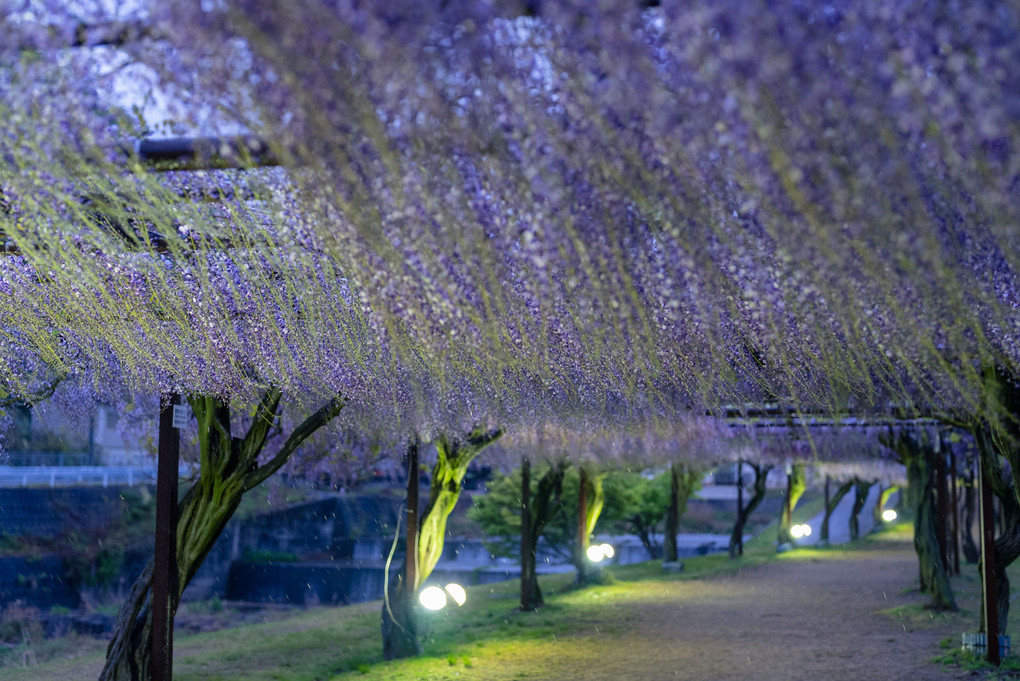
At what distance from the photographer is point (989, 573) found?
8578 millimetres

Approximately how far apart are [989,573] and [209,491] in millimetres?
6745

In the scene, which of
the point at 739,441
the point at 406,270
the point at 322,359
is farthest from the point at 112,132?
the point at 739,441

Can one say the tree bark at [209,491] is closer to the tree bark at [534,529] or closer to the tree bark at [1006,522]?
the tree bark at [1006,522]

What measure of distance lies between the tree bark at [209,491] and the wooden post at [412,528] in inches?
83.3

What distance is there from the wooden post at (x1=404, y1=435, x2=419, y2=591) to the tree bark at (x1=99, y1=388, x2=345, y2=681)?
2115 mm

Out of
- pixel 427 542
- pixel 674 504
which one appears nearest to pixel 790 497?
pixel 674 504

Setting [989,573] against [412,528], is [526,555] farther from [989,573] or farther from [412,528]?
[989,573]

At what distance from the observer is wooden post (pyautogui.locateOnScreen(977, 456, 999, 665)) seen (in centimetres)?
841

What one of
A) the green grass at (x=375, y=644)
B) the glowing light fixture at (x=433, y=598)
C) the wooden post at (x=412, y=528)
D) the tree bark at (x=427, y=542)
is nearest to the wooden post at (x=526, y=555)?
the green grass at (x=375, y=644)

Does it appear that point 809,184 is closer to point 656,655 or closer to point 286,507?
point 656,655

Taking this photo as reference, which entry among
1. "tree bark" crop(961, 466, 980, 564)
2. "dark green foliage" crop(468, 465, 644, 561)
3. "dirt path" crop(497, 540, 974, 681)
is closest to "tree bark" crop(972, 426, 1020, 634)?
"dirt path" crop(497, 540, 974, 681)

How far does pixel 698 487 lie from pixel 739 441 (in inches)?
155

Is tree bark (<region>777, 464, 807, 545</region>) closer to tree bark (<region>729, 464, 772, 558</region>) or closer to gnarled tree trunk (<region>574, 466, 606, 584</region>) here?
tree bark (<region>729, 464, 772, 558</region>)

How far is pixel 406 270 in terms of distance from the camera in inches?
159
